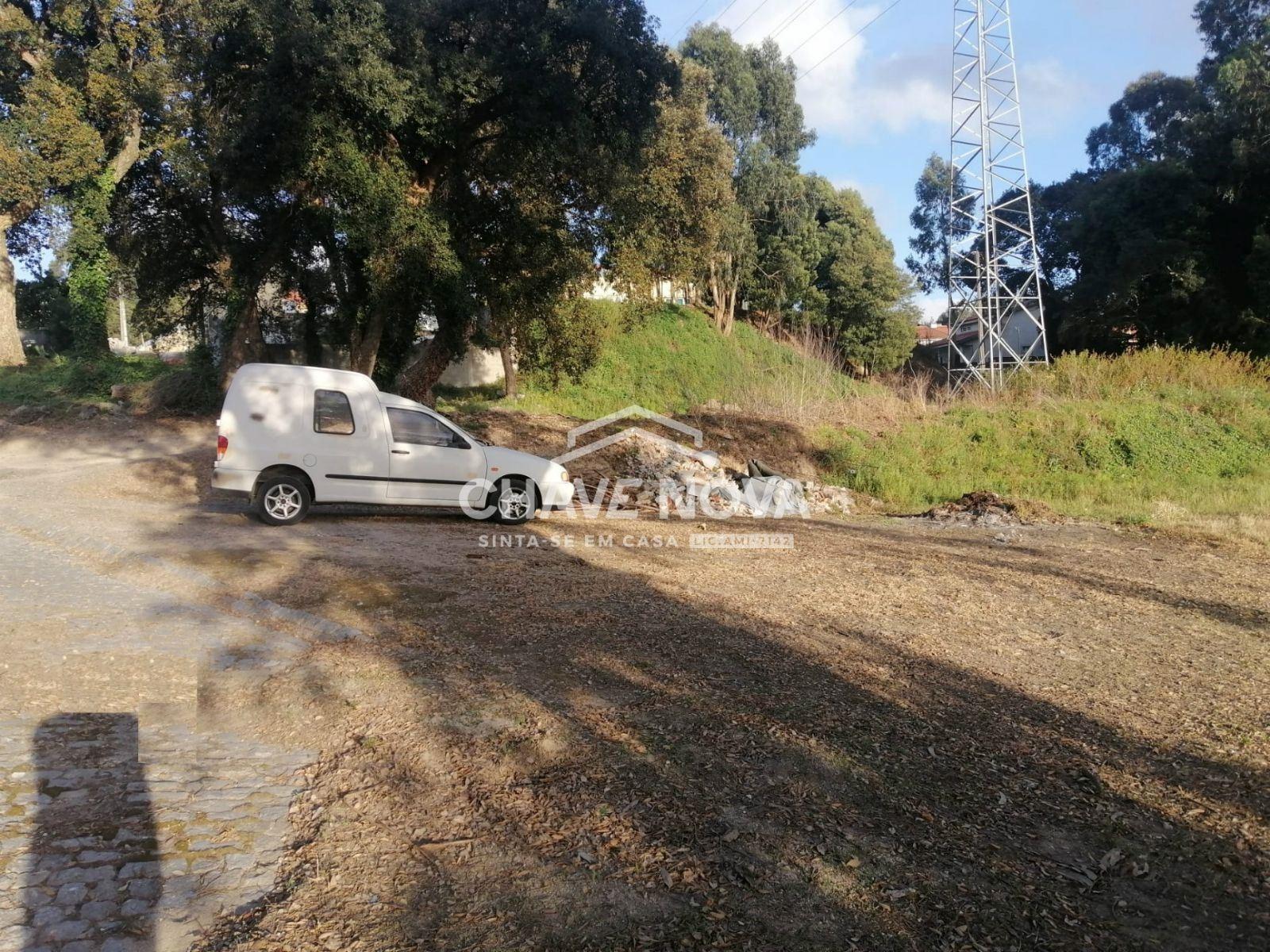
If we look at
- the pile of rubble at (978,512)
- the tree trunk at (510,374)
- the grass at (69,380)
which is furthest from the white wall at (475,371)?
the pile of rubble at (978,512)

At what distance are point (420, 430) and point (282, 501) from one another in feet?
6.11

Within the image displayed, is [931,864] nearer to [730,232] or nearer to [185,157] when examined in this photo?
[185,157]

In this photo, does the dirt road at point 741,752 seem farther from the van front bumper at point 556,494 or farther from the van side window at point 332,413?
the van front bumper at point 556,494

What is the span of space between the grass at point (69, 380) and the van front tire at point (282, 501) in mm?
Result: 14581

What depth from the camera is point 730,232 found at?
33.7m

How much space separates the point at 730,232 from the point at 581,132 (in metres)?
20.0

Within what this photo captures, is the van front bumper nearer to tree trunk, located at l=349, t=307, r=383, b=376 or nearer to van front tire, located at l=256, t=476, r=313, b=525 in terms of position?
van front tire, located at l=256, t=476, r=313, b=525

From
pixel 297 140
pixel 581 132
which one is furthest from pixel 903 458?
pixel 297 140

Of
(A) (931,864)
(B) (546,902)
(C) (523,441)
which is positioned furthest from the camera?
(C) (523,441)

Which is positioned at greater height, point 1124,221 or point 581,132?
point 1124,221

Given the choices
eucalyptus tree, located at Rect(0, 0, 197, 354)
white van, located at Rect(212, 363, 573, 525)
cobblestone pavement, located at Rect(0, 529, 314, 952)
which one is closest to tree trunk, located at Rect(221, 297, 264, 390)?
eucalyptus tree, located at Rect(0, 0, 197, 354)

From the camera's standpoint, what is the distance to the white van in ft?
33.3

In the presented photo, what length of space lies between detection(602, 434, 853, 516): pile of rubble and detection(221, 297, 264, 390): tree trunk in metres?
10.7

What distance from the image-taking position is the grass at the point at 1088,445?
16828mm
